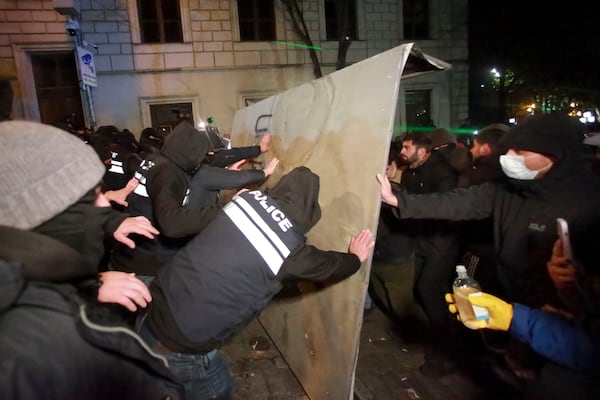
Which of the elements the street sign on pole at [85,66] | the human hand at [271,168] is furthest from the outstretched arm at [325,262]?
the street sign on pole at [85,66]

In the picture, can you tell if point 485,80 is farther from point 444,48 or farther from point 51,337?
point 51,337

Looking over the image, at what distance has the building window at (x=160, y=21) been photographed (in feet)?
37.9

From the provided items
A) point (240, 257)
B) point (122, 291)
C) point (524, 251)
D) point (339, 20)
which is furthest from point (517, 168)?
point (339, 20)

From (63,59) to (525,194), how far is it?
43.6ft

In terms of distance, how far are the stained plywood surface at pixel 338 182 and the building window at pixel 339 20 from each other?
425 inches

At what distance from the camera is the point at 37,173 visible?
3.05 ft

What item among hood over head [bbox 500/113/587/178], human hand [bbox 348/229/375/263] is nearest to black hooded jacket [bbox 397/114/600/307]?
hood over head [bbox 500/113/587/178]

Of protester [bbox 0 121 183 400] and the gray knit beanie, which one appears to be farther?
the gray knit beanie

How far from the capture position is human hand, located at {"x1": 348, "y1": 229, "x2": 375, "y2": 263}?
202 centimetres

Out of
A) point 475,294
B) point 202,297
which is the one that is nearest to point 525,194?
point 475,294

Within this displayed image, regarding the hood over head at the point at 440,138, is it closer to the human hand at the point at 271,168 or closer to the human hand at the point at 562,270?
the human hand at the point at 271,168

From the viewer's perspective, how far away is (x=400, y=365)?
301 centimetres

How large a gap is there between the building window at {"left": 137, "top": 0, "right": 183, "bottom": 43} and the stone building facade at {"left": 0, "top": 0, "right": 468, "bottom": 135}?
0.16 metres

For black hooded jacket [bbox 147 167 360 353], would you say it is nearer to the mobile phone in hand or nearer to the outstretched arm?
the outstretched arm
